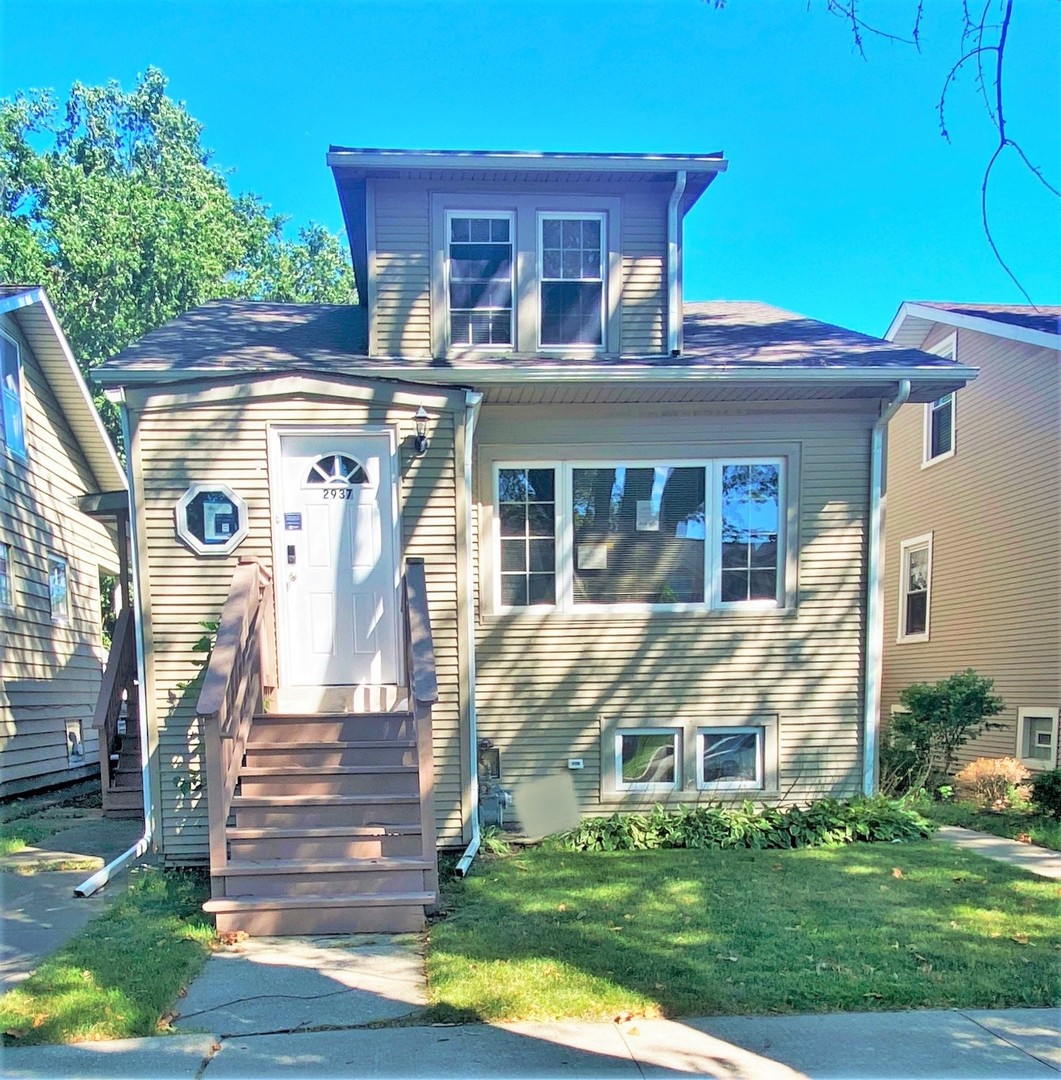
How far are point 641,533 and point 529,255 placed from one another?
2712 mm

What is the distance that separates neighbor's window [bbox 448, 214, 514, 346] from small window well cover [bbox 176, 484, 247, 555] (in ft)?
8.14

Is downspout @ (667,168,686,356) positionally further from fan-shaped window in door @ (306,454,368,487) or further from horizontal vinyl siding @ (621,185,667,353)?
fan-shaped window in door @ (306,454,368,487)

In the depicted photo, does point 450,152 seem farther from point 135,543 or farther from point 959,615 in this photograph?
point 959,615

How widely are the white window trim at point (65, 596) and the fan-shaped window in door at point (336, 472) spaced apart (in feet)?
21.8

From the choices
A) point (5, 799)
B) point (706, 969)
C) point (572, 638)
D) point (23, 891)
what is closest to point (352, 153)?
point (572, 638)

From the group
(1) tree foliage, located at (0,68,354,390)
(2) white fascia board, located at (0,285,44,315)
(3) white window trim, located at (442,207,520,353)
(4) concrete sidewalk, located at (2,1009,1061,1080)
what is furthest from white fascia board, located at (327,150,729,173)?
(1) tree foliage, located at (0,68,354,390)

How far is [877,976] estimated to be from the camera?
3617mm

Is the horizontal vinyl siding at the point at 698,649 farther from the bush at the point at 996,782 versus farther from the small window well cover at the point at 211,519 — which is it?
the small window well cover at the point at 211,519

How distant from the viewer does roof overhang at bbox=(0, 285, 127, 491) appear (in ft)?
30.5

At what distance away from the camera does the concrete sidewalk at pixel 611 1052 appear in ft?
9.46

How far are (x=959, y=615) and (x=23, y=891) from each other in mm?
11038

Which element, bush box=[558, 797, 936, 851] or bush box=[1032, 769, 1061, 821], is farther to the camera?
bush box=[1032, 769, 1061, 821]

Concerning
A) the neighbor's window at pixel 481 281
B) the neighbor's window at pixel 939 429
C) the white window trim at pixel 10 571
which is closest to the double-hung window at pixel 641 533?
the neighbor's window at pixel 481 281

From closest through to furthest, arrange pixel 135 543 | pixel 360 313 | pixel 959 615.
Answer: pixel 135 543, pixel 360 313, pixel 959 615
